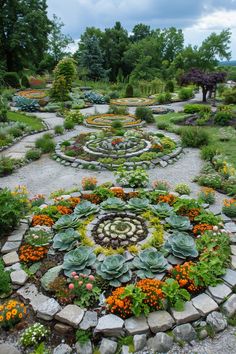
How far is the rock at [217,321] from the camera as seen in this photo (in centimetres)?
369

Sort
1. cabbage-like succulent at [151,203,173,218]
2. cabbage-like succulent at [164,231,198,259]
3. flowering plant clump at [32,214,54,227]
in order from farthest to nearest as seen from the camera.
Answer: cabbage-like succulent at [151,203,173,218]
flowering plant clump at [32,214,54,227]
cabbage-like succulent at [164,231,198,259]

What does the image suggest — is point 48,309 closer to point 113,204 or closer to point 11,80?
point 113,204

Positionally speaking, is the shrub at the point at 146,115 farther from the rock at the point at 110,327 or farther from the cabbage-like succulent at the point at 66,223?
the rock at the point at 110,327

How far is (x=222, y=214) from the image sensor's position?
6.05m

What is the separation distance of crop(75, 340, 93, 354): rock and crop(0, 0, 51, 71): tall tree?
33.4 metres

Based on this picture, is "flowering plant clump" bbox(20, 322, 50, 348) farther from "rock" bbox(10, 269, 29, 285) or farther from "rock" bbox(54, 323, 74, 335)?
"rock" bbox(10, 269, 29, 285)

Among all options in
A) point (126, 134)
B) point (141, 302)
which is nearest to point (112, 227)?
point (141, 302)

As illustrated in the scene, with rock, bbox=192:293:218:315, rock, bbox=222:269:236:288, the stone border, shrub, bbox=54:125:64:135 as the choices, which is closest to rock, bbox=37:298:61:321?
rock, bbox=192:293:218:315

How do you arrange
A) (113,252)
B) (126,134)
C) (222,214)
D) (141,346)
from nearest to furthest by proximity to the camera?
1. (141,346)
2. (113,252)
3. (222,214)
4. (126,134)

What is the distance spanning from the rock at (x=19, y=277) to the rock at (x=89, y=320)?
1.23 metres

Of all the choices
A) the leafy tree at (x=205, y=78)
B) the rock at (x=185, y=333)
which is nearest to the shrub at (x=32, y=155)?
the rock at (x=185, y=333)

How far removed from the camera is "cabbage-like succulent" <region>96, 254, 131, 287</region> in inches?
169

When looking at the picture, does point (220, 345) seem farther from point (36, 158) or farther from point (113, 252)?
point (36, 158)

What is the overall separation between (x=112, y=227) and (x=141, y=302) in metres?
1.99
